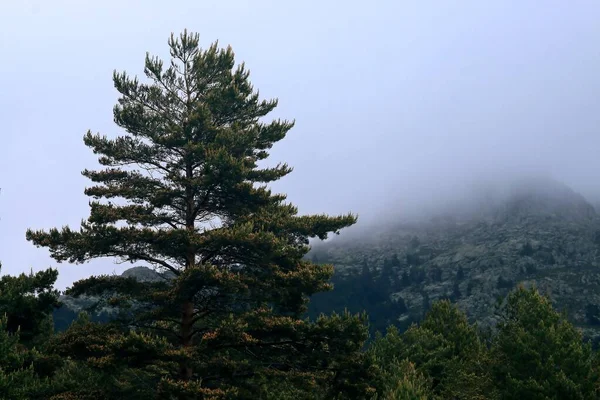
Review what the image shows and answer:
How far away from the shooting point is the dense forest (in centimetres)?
2075

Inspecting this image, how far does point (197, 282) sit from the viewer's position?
2097cm

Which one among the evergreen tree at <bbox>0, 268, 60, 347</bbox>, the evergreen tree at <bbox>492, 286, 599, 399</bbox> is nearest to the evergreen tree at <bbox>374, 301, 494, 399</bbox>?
the evergreen tree at <bbox>492, 286, 599, 399</bbox>

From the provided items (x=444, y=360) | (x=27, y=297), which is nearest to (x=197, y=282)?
(x=27, y=297)

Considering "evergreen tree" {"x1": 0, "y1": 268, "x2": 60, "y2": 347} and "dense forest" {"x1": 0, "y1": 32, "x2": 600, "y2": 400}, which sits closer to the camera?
"dense forest" {"x1": 0, "y1": 32, "x2": 600, "y2": 400}

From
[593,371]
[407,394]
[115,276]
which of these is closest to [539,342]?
[593,371]

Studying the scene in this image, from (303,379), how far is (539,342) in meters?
23.7

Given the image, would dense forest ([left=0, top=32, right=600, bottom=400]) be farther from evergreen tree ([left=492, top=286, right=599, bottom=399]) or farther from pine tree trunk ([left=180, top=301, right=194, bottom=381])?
evergreen tree ([left=492, top=286, right=599, bottom=399])

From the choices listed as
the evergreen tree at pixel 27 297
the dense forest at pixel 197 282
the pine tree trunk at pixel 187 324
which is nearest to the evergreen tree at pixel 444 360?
the dense forest at pixel 197 282

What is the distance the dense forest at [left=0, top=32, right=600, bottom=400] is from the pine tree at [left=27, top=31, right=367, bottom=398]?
6 cm

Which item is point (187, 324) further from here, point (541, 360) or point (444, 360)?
point (541, 360)

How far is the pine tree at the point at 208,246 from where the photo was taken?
21047 mm

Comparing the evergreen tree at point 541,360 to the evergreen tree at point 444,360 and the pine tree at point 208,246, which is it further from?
the pine tree at point 208,246

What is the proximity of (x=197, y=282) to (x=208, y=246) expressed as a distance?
70.2 inches

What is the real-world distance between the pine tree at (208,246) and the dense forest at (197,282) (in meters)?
0.06
